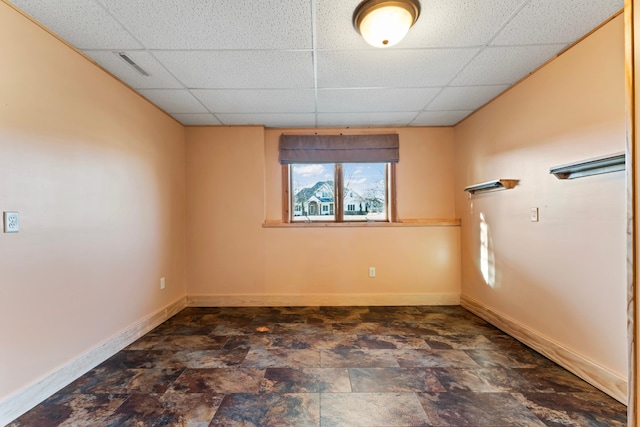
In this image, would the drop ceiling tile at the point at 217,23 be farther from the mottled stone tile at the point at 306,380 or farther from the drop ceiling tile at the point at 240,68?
the mottled stone tile at the point at 306,380

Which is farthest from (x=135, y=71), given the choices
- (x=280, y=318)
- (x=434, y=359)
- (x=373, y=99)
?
(x=434, y=359)

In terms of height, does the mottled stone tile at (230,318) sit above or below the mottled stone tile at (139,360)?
above

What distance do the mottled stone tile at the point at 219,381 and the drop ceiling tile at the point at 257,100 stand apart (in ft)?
7.80

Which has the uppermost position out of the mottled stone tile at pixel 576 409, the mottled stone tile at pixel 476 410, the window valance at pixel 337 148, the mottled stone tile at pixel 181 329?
the window valance at pixel 337 148

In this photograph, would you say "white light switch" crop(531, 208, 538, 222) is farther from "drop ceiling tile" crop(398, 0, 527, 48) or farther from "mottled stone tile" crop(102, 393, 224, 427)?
"mottled stone tile" crop(102, 393, 224, 427)

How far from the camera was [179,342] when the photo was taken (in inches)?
100

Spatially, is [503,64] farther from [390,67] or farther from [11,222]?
[11,222]

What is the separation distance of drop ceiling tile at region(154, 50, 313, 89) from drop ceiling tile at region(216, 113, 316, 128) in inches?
27.9

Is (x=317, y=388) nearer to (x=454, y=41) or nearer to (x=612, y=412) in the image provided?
(x=612, y=412)

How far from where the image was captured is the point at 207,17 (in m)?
1.66

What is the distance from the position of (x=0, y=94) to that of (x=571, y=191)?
3646 millimetres

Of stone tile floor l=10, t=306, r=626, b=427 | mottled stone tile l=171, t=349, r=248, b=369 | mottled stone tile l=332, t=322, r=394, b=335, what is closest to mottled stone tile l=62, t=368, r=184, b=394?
stone tile floor l=10, t=306, r=626, b=427

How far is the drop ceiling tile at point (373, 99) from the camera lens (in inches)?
104

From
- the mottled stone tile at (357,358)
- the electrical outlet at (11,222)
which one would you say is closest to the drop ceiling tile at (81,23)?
the electrical outlet at (11,222)
